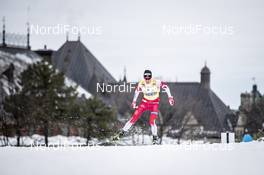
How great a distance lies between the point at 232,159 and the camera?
6543mm

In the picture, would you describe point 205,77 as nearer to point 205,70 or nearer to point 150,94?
point 205,70

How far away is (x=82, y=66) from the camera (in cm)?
5641

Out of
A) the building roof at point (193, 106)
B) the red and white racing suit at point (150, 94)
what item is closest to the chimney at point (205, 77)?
the building roof at point (193, 106)

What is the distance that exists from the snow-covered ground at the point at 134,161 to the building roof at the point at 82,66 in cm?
4416

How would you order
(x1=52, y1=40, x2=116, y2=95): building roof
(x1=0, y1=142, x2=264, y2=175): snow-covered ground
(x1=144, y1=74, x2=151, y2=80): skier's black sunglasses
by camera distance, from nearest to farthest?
(x1=0, y1=142, x2=264, y2=175): snow-covered ground, (x1=144, y1=74, x2=151, y2=80): skier's black sunglasses, (x1=52, y1=40, x2=116, y2=95): building roof

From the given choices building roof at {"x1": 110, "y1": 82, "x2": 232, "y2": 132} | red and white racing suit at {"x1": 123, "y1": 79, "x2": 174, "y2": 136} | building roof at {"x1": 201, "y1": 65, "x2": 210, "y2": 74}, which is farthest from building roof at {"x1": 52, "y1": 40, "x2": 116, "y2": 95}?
red and white racing suit at {"x1": 123, "y1": 79, "x2": 174, "y2": 136}

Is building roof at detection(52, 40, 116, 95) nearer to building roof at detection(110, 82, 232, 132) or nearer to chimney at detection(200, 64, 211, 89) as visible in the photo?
building roof at detection(110, 82, 232, 132)

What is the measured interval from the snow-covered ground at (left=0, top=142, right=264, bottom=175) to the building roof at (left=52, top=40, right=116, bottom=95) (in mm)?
Result: 44159

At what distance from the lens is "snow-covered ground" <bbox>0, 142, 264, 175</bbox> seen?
592cm

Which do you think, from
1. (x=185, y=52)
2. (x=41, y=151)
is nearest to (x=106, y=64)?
(x=185, y=52)

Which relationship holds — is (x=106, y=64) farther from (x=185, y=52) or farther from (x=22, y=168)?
(x=22, y=168)

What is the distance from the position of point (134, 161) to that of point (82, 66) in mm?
50493

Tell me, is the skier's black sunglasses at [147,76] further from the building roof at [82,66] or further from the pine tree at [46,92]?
the building roof at [82,66]

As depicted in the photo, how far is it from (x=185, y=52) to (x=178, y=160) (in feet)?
76.2
